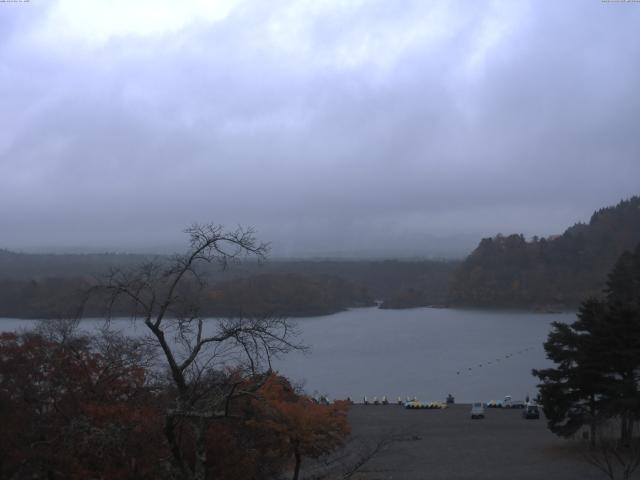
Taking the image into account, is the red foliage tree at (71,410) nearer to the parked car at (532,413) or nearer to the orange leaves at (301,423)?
the orange leaves at (301,423)

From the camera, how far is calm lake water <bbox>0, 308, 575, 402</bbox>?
1174 inches

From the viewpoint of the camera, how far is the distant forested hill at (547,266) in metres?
73.7

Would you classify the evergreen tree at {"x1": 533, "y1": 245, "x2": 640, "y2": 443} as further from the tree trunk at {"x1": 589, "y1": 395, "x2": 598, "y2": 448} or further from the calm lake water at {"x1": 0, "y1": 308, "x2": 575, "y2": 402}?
the calm lake water at {"x1": 0, "y1": 308, "x2": 575, "y2": 402}

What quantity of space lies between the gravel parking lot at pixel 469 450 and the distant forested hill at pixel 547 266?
57.1 metres

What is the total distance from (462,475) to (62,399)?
6.72m

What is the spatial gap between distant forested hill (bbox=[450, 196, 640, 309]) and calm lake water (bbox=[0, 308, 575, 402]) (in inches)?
345

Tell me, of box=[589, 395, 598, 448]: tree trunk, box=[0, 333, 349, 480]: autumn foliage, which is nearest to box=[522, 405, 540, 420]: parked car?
box=[589, 395, 598, 448]: tree trunk

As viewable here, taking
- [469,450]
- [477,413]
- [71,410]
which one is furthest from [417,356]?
[71,410]

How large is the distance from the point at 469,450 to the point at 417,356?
27.6 m

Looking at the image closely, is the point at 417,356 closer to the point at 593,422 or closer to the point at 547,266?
the point at 593,422

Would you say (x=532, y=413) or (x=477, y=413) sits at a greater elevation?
(x=532, y=413)

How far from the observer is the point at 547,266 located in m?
77.9

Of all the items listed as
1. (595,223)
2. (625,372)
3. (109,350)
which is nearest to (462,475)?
(625,372)

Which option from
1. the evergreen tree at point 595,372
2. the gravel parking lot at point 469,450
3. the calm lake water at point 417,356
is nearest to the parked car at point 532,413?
the gravel parking lot at point 469,450
